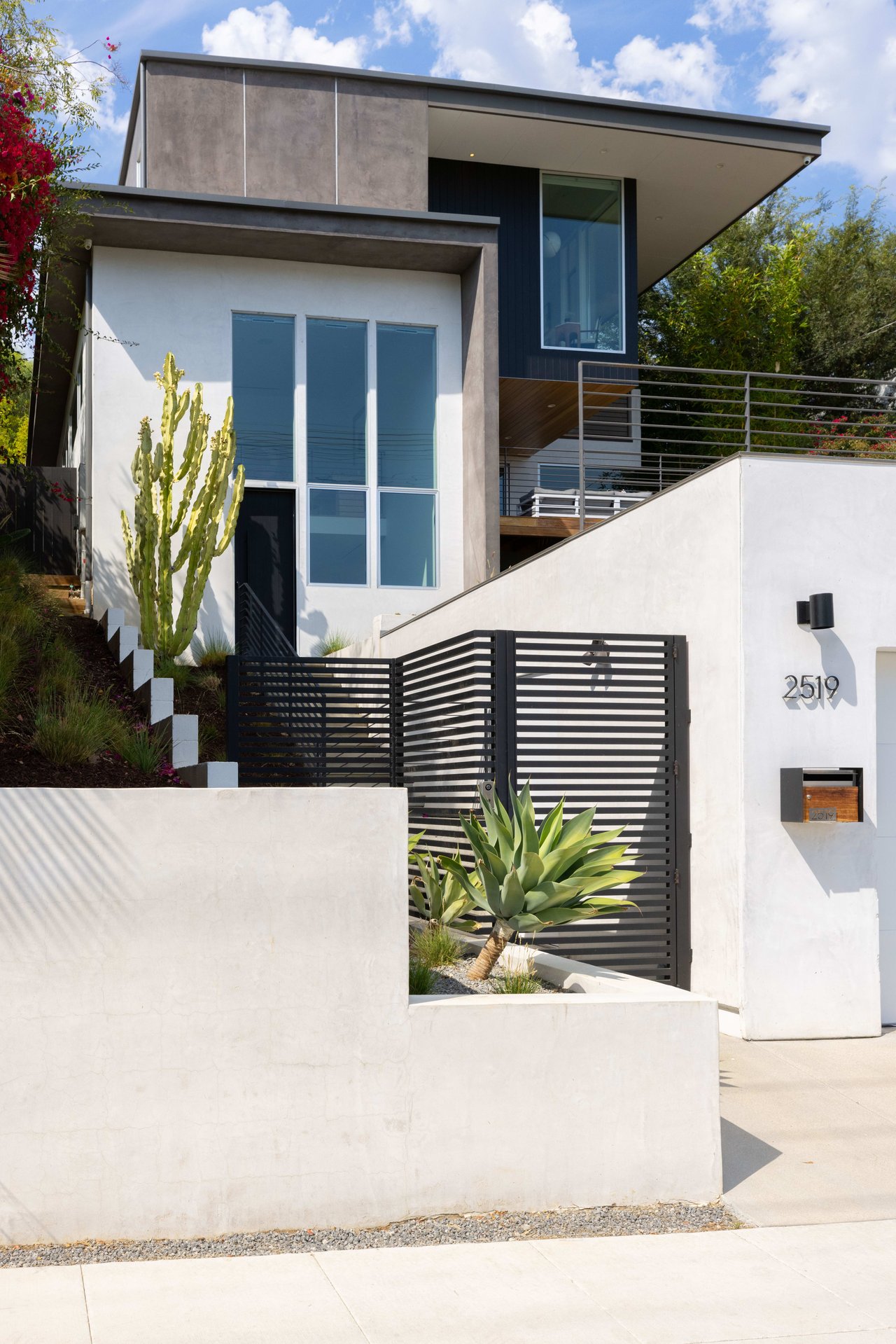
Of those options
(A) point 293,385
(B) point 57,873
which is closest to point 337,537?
(A) point 293,385

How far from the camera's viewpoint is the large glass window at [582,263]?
18.4 m

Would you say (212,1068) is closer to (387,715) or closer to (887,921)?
(887,921)

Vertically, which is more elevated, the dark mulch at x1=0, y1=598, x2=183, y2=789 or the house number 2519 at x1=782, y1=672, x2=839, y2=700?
the house number 2519 at x1=782, y1=672, x2=839, y2=700

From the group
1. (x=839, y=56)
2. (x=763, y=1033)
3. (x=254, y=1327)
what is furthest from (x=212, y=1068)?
(x=839, y=56)

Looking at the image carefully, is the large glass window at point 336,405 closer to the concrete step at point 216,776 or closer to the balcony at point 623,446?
the balcony at point 623,446

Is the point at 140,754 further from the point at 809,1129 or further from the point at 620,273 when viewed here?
the point at 620,273

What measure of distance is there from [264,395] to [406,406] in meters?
1.78

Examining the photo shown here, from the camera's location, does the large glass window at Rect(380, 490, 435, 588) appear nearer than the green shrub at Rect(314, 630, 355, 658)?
No

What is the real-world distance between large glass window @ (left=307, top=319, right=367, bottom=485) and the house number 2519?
852 cm

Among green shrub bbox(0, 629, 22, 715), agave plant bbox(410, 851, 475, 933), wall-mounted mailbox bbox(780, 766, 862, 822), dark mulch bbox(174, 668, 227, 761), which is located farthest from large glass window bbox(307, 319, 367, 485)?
wall-mounted mailbox bbox(780, 766, 862, 822)

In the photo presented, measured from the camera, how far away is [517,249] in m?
18.3

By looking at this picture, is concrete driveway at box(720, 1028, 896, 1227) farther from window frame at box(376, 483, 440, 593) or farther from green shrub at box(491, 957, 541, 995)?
window frame at box(376, 483, 440, 593)

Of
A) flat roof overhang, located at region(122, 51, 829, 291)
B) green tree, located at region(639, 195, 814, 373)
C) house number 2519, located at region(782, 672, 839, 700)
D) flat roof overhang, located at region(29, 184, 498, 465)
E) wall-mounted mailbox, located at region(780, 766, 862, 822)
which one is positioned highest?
green tree, located at region(639, 195, 814, 373)

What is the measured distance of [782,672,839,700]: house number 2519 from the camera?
8.12 metres
